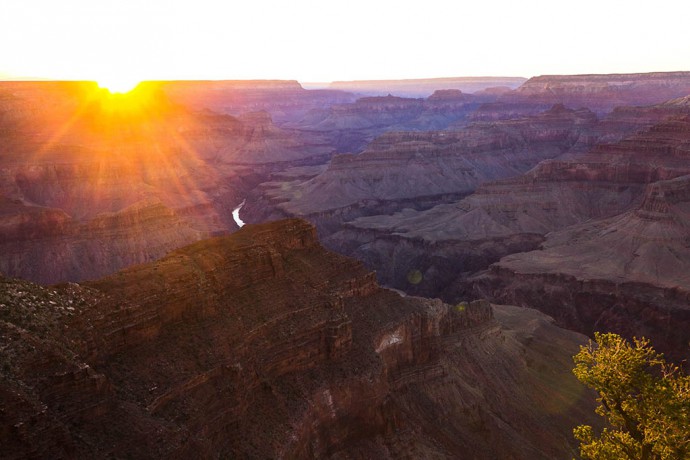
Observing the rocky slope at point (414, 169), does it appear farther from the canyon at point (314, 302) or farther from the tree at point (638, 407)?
the tree at point (638, 407)

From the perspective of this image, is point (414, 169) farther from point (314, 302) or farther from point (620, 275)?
point (314, 302)

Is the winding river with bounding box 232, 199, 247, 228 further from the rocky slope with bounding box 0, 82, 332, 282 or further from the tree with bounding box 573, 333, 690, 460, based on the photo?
the tree with bounding box 573, 333, 690, 460

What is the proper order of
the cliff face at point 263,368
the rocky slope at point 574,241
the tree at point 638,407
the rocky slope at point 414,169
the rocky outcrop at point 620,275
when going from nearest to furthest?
the tree at point 638,407 → the cliff face at point 263,368 → the rocky outcrop at point 620,275 → the rocky slope at point 574,241 → the rocky slope at point 414,169

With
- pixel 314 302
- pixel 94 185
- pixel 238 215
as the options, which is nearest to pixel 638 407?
pixel 314 302

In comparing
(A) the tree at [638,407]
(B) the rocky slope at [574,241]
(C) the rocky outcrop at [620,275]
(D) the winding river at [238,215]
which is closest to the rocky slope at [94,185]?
(D) the winding river at [238,215]

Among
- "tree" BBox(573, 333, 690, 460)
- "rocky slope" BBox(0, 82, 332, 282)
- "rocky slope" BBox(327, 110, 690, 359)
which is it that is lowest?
"rocky slope" BBox(327, 110, 690, 359)

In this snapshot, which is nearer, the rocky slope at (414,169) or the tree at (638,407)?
the tree at (638,407)

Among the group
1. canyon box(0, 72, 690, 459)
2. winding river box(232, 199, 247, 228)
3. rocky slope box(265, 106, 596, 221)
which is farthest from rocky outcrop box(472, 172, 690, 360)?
winding river box(232, 199, 247, 228)
